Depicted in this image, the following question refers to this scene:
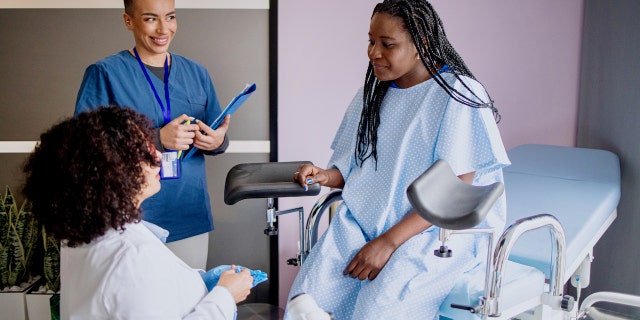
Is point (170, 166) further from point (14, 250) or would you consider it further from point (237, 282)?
point (14, 250)

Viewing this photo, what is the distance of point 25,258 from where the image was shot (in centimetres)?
266

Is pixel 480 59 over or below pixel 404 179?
over

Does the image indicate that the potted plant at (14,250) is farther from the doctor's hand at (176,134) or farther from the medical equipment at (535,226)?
the medical equipment at (535,226)

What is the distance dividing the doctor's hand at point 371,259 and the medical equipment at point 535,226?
0.18m

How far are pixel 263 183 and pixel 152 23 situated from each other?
0.68 meters

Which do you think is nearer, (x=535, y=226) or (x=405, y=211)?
(x=535, y=226)

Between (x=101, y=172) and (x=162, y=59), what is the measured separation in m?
1.09

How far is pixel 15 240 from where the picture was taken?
260 centimetres

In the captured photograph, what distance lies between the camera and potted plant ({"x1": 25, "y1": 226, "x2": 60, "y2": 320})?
8.53 feet

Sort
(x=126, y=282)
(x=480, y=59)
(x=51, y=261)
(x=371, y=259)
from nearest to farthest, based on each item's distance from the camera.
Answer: (x=126, y=282) → (x=371, y=259) → (x=51, y=261) → (x=480, y=59)

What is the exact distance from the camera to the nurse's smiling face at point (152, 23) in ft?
6.74

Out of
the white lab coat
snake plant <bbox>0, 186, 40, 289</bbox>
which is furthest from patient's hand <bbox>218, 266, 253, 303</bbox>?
snake plant <bbox>0, 186, 40, 289</bbox>

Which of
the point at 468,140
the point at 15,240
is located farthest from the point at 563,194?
the point at 15,240

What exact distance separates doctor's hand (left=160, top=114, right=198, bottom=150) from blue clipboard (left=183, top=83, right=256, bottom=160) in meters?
0.09
